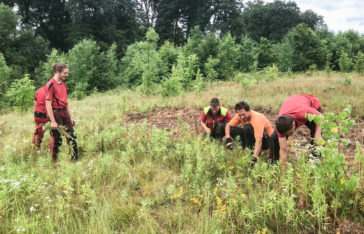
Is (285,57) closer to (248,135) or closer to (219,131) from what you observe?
(219,131)

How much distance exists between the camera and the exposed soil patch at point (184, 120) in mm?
5641

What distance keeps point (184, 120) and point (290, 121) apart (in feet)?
13.5

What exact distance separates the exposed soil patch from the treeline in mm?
→ 2493

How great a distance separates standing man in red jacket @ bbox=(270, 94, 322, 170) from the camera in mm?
3346

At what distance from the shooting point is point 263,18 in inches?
2035

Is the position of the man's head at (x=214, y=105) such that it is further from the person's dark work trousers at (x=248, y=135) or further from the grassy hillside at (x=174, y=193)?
the grassy hillside at (x=174, y=193)

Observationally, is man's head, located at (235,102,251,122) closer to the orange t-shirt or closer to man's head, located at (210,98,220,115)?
the orange t-shirt

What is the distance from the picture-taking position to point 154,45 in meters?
11.1

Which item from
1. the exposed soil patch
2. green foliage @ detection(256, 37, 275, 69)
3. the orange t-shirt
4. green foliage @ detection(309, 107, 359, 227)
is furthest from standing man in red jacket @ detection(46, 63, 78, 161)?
green foliage @ detection(256, 37, 275, 69)

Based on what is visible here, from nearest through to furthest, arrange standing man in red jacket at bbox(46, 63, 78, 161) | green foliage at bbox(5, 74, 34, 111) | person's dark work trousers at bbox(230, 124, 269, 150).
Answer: standing man in red jacket at bbox(46, 63, 78, 161) < person's dark work trousers at bbox(230, 124, 269, 150) < green foliage at bbox(5, 74, 34, 111)

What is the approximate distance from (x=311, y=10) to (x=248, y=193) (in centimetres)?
6955

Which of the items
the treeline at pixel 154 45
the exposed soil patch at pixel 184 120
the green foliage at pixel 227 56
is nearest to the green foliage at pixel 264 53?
the treeline at pixel 154 45

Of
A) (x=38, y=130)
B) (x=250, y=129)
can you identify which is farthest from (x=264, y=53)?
(x=38, y=130)

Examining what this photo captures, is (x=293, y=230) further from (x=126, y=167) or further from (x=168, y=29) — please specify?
(x=168, y=29)
